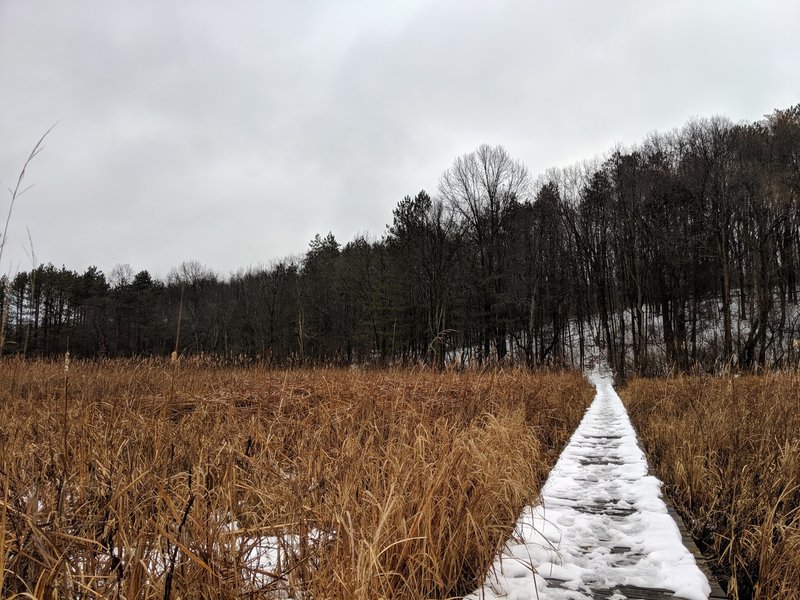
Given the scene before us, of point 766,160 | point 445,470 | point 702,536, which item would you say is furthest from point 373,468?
point 766,160

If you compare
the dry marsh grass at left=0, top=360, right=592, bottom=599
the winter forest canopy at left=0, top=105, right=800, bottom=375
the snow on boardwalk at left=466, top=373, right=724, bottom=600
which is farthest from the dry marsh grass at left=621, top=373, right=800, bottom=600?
the winter forest canopy at left=0, top=105, right=800, bottom=375

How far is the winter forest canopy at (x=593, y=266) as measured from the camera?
85.0 ft

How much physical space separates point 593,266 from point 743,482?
3330 cm

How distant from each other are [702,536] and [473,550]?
191 centimetres

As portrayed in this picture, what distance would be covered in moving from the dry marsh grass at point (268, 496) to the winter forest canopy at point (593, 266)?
1893 centimetres

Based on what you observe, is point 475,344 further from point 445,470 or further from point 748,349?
point 445,470

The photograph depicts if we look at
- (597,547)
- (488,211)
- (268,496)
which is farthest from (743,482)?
(488,211)

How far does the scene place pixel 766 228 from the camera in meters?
27.1

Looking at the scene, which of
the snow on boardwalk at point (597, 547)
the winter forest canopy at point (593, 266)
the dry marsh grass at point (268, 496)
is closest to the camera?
the dry marsh grass at point (268, 496)

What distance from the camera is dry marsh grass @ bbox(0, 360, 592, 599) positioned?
1.80 m

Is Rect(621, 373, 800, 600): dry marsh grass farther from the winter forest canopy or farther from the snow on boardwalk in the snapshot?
the winter forest canopy

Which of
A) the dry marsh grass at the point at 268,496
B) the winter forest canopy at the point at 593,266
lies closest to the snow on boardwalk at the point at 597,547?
the dry marsh grass at the point at 268,496

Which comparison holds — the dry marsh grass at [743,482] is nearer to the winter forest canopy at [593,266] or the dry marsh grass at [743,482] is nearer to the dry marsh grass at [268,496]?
the dry marsh grass at [268,496]

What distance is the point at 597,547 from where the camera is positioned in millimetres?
3035
